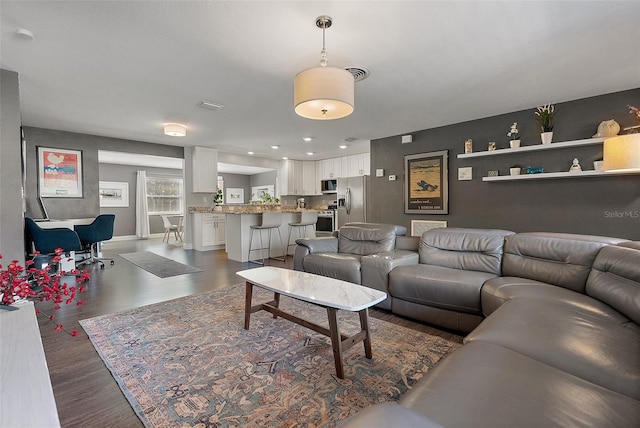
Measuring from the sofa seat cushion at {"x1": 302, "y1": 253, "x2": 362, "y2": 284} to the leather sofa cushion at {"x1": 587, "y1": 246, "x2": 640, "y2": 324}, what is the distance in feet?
6.08

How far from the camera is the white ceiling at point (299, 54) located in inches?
79.9

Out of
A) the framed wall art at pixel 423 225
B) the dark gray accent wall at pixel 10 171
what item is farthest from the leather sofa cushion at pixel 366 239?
the dark gray accent wall at pixel 10 171

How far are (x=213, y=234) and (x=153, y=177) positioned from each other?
165 inches

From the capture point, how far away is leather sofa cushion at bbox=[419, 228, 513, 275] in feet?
8.95

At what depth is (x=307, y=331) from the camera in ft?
8.17

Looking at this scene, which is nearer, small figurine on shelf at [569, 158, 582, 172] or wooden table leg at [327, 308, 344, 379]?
wooden table leg at [327, 308, 344, 379]

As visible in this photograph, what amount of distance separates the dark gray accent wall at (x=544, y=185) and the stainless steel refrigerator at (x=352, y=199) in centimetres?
164

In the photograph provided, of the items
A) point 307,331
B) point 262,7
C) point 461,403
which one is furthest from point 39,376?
point 262,7

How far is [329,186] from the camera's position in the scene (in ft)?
27.8

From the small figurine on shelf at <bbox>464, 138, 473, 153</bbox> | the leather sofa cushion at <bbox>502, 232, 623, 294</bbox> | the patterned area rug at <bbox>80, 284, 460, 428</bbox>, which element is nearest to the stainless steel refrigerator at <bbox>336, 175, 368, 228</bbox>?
the small figurine on shelf at <bbox>464, 138, 473, 153</bbox>

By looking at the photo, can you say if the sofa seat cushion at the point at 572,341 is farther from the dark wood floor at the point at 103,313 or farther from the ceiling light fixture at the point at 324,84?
the ceiling light fixture at the point at 324,84

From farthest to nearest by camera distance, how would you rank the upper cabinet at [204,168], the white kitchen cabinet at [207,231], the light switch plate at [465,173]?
the white kitchen cabinet at [207,231] → the upper cabinet at [204,168] → the light switch plate at [465,173]

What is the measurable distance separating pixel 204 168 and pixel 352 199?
3.67m

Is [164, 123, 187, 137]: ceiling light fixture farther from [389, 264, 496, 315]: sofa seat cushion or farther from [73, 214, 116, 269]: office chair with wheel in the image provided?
[389, 264, 496, 315]: sofa seat cushion
